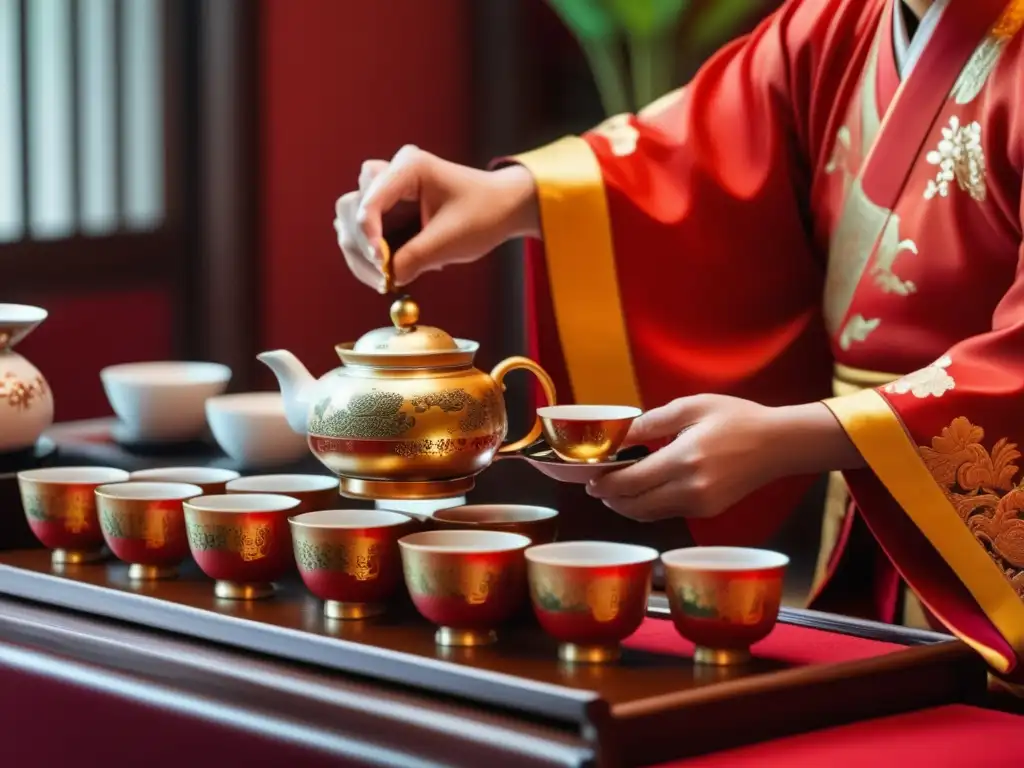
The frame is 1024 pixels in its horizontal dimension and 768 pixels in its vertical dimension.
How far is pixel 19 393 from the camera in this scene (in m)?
2.02

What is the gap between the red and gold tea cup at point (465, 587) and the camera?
133 centimetres

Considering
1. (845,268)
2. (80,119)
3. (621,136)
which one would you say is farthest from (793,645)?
(80,119)

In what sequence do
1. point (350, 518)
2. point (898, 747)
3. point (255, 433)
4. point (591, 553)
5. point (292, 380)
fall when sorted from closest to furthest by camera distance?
point (898, 747), point (591, 553), point (350, 518), point (292, 380), point (255, 433)

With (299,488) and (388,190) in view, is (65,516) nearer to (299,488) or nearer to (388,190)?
(299,488)

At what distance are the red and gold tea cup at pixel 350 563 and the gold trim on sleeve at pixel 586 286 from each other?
0.64m

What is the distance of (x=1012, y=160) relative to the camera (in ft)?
5.79

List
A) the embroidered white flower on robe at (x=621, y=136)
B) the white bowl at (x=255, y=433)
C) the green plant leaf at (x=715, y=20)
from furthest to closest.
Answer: the green plant leaf at (x=715, y=20) → the embroidered white flower on robe at (x=621, y=136) → the white bowl at (x=255, y=433)

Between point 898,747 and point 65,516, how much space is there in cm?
83

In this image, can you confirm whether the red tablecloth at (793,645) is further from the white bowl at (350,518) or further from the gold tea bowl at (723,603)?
the white bowl at (350,518)

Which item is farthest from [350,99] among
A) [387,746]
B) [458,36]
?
[387,746]

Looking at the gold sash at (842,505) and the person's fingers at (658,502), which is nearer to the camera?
the person's fingers at (658,502)

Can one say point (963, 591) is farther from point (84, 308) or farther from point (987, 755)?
point (84, 308)

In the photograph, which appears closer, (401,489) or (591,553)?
(591,553)

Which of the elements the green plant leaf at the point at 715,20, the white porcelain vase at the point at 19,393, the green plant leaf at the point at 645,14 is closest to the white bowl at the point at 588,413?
the white porcelain vase at the point at 19,393
